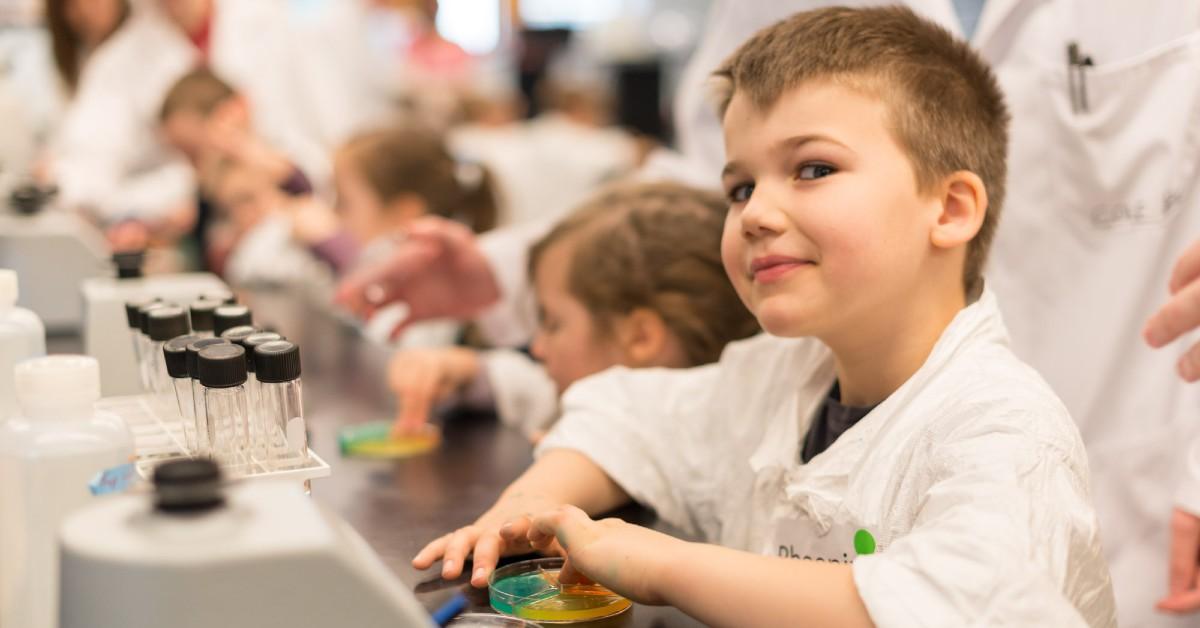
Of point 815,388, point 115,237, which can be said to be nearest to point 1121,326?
point 815,388

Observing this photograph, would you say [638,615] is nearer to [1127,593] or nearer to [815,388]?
[815,388]

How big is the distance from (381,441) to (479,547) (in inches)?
18.9

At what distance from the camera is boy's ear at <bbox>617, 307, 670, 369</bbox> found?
4.66 feet

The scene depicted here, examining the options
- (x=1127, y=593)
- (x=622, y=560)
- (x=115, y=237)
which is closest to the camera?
(x=622, y=560)

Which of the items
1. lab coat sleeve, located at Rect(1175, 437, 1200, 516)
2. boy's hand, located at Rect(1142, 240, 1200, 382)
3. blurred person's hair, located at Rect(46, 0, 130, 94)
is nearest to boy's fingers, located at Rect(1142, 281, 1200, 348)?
boy's hand, located at Rect(1142, 240, 1200, 382)

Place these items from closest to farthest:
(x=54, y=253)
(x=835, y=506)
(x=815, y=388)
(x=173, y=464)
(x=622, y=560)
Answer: (x=173, y=464), (x=622, y=560), (x=835, y=506), (x=815, y=388), (x=54, y=253)

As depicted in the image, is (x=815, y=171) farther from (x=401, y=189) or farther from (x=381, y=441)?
(x=401, y=189)

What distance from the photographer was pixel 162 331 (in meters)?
1.00

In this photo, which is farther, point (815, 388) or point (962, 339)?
point (815, 388)

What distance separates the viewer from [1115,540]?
1.32 meters

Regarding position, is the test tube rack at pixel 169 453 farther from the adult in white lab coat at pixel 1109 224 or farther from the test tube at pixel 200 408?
the adult in white lab coat at pixel 1109 224

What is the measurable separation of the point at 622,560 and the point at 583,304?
2.06ft

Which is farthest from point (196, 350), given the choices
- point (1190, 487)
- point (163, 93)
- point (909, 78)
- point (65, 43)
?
point (65, 43)

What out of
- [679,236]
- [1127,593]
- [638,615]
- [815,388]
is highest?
[679,236]
